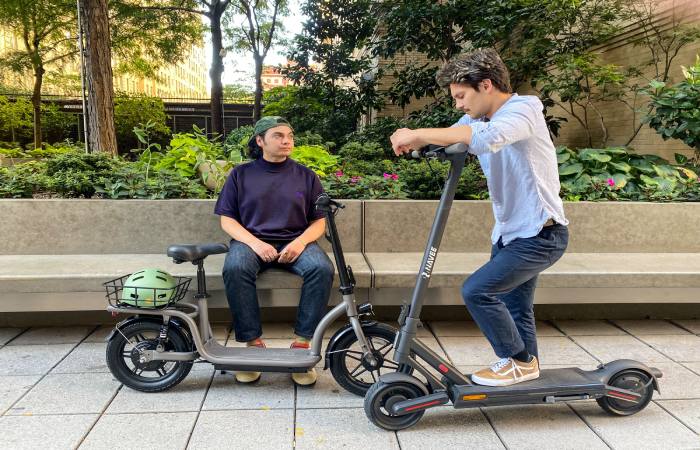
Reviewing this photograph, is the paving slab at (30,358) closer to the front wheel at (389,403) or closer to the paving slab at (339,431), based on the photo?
the paving slab at (339,431)

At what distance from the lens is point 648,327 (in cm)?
412

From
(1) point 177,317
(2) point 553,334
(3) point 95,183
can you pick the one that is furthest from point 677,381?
(3) point 95,183

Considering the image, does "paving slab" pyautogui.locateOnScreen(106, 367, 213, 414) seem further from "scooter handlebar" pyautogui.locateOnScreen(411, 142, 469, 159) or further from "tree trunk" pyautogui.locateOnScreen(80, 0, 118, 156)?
"tree trunk" pyautogui.locateOnScreen(80, 0, 118, 156)

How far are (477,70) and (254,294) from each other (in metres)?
1.75

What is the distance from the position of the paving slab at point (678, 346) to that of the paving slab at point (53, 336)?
404 centimetres

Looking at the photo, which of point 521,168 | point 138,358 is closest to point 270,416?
point 138,358

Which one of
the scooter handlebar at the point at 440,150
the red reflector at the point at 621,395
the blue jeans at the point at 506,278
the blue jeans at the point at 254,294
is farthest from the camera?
the blue jeans at the point at 254,294

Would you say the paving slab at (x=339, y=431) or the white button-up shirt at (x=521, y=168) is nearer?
the white button-up shirt at (x=521, y=168)

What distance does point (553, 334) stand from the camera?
3961mm

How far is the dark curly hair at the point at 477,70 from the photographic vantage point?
233cm

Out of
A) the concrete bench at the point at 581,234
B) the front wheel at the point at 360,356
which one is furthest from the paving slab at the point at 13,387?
the concrete bench at the point at 581,234

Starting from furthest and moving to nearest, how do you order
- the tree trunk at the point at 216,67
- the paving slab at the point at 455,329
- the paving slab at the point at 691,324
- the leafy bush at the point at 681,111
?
1. the tree trunk at the point at 216,67
2. the leafy bush at the point at 681,111
3. the paving slab at the point at 691,324
4. the paving slab at the point at 455,329

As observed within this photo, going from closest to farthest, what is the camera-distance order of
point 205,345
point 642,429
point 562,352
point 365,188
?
point 642,429 → point 205,345 → point 562,352 → point 365,188

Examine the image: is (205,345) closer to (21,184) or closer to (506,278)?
(506,278)
